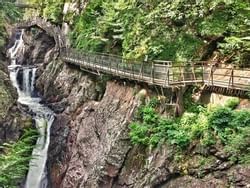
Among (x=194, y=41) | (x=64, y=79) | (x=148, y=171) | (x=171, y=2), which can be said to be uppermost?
(x=171, y=2)

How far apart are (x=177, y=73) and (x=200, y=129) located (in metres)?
3.28

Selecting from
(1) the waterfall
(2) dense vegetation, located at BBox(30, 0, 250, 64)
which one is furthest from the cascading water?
(2) dense vegetation, located at BBox(30, 0, 250, 64)

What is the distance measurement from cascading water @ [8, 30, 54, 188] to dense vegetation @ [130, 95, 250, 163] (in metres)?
5.22

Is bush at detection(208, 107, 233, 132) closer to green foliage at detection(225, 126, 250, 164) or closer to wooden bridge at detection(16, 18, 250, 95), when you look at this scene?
green foliage at detection(225, 126, 250, 164)

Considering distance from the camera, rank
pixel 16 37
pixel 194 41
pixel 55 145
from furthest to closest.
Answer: pixel 16 37, pixel 55 145, pixel 194 41

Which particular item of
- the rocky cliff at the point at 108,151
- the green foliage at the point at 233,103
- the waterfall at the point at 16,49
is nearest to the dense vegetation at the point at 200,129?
the green foliage at the point at 233,103

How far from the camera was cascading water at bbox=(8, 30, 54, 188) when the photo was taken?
84.9 ft

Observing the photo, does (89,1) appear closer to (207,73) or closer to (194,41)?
(194,41)

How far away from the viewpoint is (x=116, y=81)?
2408cm

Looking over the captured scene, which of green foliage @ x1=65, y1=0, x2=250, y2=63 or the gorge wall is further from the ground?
green foliage @ x1=65, y1=0, x2=250, y2=63

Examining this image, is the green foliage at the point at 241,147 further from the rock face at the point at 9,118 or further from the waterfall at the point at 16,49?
the waterfall at the point at 16,49

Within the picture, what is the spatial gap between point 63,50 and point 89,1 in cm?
577

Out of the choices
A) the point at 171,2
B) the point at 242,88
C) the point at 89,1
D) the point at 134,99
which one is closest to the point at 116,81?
the point at 134,99

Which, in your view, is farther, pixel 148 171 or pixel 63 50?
pixel 63 50
